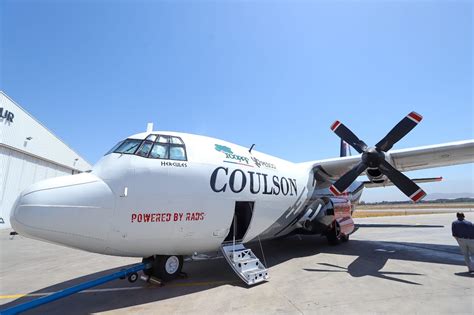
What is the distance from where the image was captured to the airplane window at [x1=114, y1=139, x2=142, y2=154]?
6807 mm

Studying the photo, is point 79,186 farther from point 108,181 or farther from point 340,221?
point 340,221

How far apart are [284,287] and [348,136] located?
→ 7.15 metres

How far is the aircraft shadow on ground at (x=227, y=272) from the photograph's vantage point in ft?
20.7

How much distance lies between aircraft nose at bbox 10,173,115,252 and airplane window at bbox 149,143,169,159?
4.18ft

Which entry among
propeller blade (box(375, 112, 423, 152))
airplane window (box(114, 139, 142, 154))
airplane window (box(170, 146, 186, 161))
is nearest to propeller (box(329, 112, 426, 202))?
propeller blade (box(375, 112, 423, 152))

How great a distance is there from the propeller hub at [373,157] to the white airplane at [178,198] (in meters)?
0.03

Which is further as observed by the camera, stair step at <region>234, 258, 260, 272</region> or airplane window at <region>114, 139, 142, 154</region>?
stair step at <region>234, 258, 260, 272</region>

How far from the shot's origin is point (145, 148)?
6.91 m

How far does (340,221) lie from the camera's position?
13.4m

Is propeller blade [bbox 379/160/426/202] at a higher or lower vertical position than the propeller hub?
lower

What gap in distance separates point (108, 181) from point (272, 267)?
591 centimetres

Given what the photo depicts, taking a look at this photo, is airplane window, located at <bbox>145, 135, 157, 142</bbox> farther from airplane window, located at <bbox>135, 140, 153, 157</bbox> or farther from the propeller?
the propeller

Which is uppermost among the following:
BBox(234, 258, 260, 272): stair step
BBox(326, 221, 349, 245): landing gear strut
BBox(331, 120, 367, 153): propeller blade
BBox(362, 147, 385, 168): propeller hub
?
BBox(331, 120, 367, 153): propeller blade

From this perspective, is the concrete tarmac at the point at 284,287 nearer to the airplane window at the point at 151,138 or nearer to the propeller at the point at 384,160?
the propeller at the point at 384,160
